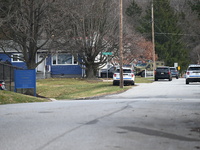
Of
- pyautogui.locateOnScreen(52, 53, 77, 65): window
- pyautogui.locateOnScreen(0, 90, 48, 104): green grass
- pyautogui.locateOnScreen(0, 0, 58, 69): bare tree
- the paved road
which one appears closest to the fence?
pyautogui.locateOnScreen(0, 0, 58, 69): bare tree

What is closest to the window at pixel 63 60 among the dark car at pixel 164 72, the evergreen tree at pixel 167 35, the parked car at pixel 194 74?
the dark car at pixel 164 72

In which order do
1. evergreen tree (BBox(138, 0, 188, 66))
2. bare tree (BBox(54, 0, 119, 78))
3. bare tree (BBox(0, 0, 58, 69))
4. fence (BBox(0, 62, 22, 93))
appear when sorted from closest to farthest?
fence (BBox(0, 62, 22, 93)) < bare tree (BBox(0, 0, 58, 69)) < bare tree (BBox(54, 0, 119, 78)) < evergreen tree (BBox(138, 0, 188, 66))

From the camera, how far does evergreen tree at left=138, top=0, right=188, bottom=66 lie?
89325 millimetres

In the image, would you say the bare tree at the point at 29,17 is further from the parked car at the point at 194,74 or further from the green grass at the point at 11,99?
the parked car at the point at 194,74

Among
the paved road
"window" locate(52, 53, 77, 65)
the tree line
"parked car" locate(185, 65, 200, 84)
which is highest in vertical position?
the tree line

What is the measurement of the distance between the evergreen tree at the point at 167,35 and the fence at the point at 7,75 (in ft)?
187

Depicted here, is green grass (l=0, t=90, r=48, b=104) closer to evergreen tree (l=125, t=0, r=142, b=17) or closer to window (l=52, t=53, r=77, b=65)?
window (l=52, t=53, r=77, b=65)

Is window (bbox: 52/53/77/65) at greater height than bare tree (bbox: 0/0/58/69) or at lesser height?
lesser

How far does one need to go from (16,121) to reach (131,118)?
10.7ft

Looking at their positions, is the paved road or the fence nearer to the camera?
the paved road

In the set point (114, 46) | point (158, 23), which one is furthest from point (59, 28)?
point (158, 23)

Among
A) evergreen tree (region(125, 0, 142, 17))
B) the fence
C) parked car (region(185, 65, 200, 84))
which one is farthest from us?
evergreen tree (region(125, 0, 142, 17))

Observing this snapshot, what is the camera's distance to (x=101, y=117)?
46.6 feet

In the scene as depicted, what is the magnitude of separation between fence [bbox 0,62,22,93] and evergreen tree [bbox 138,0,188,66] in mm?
57117
